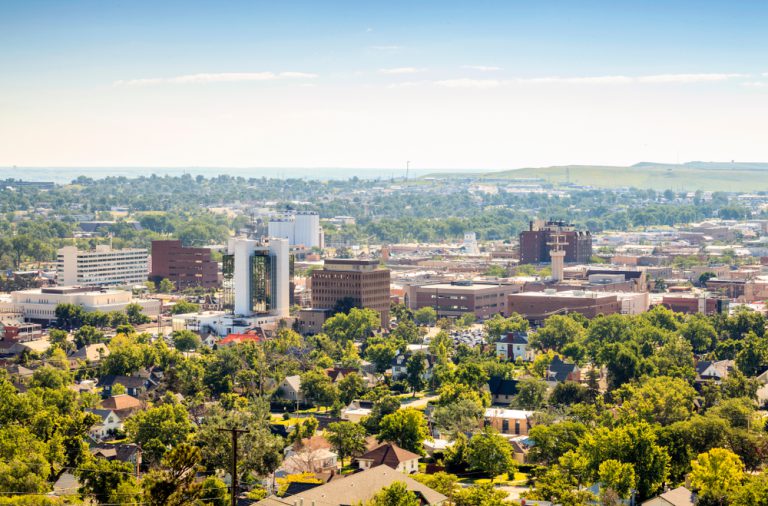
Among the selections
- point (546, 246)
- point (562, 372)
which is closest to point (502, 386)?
point (562, 372)

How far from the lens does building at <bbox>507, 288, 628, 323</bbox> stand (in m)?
86.9

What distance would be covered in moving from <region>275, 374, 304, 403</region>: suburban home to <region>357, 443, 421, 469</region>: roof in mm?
12295

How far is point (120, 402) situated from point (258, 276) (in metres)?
28.9

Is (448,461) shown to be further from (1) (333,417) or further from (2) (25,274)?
(2) (25,274)

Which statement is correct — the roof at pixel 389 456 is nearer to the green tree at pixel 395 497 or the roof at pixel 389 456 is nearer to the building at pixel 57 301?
the green tree at pixel 395 497

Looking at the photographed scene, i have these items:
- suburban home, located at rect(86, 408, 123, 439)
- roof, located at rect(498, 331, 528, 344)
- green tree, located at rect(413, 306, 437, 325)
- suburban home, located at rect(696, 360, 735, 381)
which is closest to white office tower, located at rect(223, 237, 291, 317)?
green tree, located at rect(413, 306, 437, 325)

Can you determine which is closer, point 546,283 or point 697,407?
point 697,407

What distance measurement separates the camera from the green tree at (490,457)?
136ft

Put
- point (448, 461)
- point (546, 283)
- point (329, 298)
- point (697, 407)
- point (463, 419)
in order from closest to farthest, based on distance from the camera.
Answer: point (448, 461), point (463, 419), point (697, 407), point (329, 298), point (546, 283)

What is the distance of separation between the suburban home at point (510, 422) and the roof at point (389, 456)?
6328 millimetres

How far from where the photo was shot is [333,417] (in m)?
50.4

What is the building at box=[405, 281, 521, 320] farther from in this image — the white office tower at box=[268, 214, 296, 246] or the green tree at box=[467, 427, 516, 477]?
the white office tower at box=[268, 214, 296, 246]

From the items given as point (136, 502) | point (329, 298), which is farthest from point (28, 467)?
point (329, 298)

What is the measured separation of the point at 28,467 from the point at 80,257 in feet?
239
